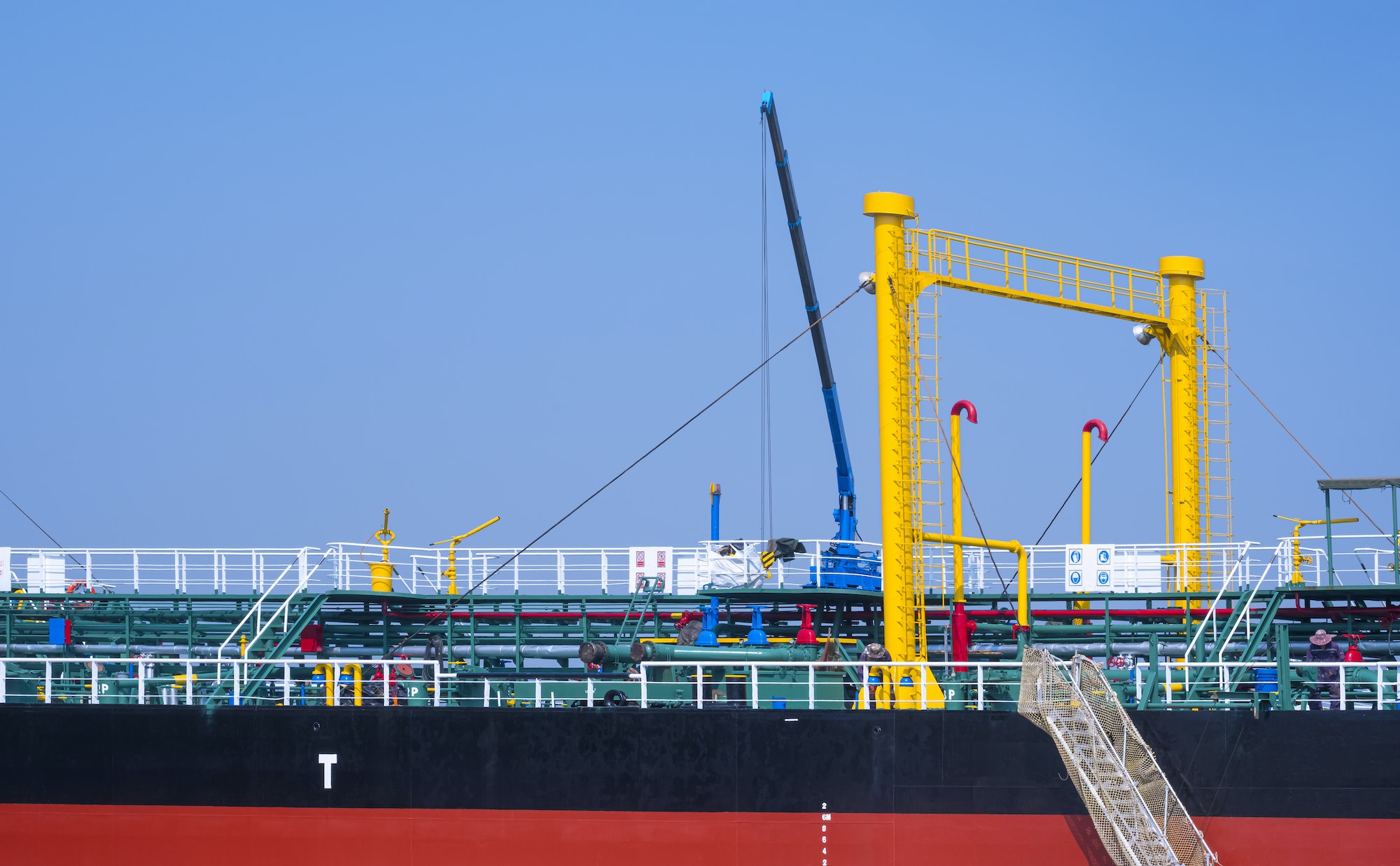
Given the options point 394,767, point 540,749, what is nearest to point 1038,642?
point 540,749

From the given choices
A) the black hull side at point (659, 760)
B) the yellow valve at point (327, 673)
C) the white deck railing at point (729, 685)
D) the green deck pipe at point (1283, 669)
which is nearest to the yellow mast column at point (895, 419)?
the white deck railing at point (729, 685)

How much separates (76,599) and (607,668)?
38.9 feet

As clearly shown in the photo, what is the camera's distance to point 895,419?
27.1 meters

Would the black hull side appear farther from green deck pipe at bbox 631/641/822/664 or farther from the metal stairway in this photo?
green deck pipe at bbox 631/641/822/664

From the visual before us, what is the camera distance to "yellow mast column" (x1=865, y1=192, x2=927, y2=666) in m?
26.5

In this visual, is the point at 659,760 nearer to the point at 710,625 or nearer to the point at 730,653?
the point at 730,653

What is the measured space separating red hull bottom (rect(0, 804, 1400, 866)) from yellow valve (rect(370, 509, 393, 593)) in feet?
21.7

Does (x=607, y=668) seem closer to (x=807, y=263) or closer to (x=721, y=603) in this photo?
(x=721, y=603)

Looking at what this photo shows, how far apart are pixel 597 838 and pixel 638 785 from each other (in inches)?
43.3

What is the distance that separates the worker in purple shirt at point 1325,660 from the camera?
81.3 ft

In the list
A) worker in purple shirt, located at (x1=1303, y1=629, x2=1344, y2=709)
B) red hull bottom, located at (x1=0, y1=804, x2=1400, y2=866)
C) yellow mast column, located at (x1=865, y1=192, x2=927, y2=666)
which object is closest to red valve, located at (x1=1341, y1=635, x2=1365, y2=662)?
worker in purple shirt, located at (x1=1303, y1=629, x2=1344, y2=709)

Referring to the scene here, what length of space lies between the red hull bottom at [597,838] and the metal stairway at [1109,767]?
914 millimetres

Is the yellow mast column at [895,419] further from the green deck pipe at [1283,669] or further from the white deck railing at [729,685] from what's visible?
the green deck pipe at [1283,669]

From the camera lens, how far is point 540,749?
24641 mm
